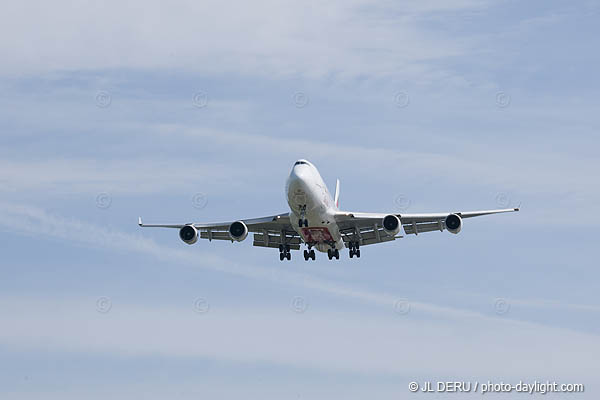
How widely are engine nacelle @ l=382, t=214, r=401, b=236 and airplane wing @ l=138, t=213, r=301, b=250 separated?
20.9ft

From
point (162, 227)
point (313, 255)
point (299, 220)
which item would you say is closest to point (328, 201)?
point (299, 220)

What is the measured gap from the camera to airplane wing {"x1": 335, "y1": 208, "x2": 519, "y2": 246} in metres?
69.1

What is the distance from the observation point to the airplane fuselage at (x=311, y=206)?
209ft

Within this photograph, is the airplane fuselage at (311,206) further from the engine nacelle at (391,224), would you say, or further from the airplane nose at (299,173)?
the engine nacelle at (391,224)

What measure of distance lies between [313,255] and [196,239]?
8.58 m

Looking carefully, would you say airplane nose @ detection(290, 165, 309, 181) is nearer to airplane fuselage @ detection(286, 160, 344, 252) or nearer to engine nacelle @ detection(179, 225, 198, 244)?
airplane fuselage @ detection(286, 160, 344, 252)

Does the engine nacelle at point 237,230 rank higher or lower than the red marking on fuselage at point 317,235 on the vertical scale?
higher

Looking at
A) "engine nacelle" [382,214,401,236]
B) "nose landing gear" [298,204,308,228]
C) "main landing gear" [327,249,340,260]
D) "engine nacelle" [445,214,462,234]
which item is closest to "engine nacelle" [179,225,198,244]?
"nose landing gear" [298,204,308,228]

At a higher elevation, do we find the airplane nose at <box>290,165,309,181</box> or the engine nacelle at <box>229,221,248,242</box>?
the airplane nose at <box>290,165,309,181</box>

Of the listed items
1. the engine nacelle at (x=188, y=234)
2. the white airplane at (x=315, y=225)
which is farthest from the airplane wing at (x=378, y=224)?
the engine nacelle at (x=188, y=234)

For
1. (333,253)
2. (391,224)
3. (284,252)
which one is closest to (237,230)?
(284,252)

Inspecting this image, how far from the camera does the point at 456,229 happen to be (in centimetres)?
6762

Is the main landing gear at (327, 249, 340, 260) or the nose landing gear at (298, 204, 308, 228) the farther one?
the main landing gear at (327, 249, 340, 260)

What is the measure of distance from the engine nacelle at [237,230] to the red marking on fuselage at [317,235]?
13.3ft
